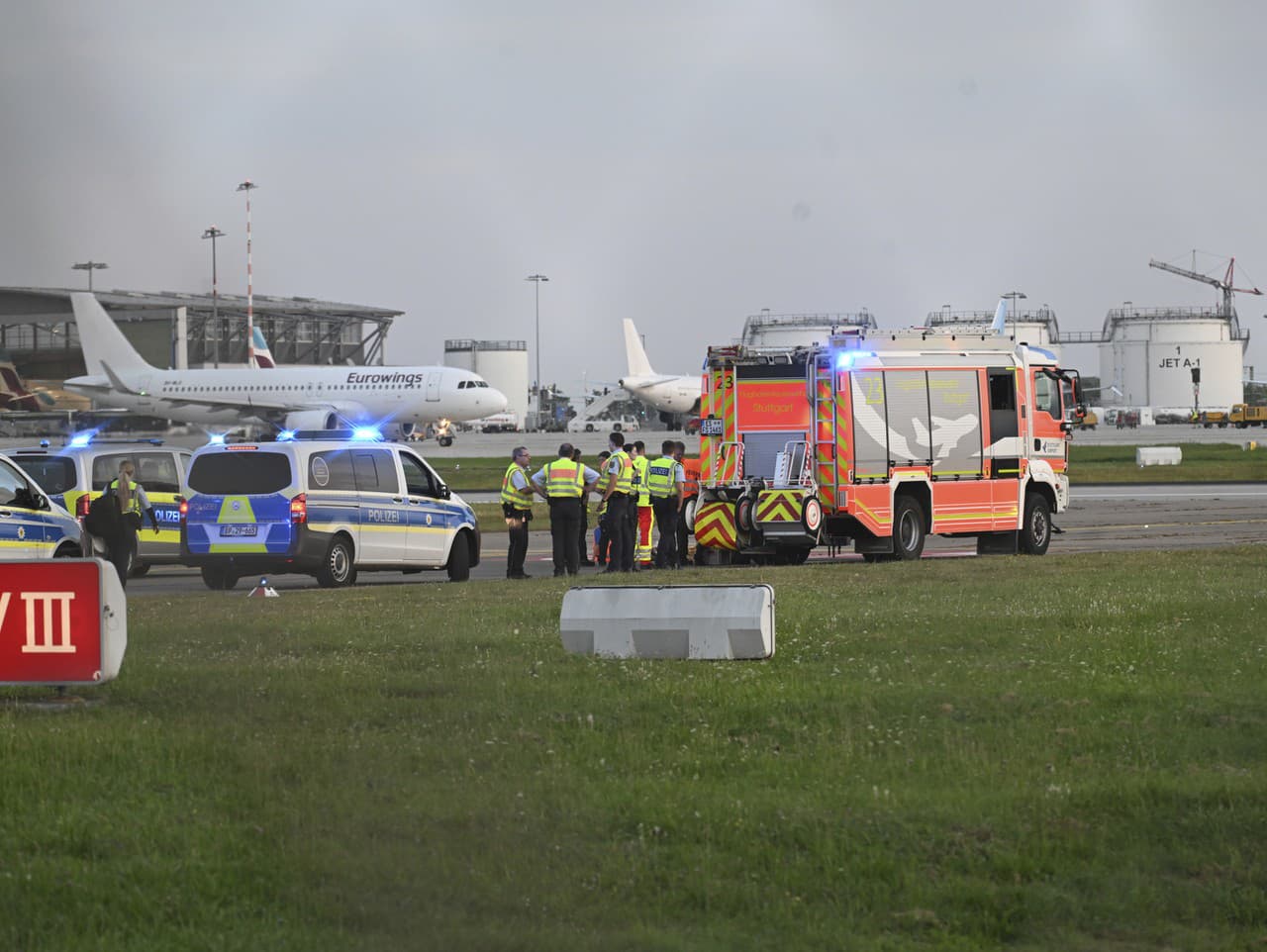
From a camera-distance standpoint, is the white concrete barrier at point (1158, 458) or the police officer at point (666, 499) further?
the white concrete barrier at point (1158, 458)

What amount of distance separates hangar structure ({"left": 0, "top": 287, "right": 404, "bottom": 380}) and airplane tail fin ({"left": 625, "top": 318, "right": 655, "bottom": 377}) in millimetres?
27681

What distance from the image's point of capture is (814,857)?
7.21 m

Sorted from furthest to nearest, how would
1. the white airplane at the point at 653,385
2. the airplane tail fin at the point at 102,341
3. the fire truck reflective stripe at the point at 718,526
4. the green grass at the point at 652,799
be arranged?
the white airplane at the point at 653,385 → the airplane tail fin at the point at 102,341 → the fire truck reflective stripe at the point at 718,526 → the green grass at the point at 652,799

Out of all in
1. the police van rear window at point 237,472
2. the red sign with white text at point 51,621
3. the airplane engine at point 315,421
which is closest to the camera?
the red sign with white text at point 51,621

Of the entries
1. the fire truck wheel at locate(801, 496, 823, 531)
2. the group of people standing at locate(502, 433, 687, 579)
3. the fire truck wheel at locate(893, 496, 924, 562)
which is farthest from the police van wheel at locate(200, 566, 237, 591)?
the fire truck wheel at locate(893, 496, 924, 562)

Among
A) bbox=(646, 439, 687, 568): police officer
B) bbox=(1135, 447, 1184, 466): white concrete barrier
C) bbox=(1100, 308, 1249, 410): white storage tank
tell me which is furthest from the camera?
bbox=(1100, 308, 1249, 410): white storage tank

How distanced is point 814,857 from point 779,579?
13673 millimetres

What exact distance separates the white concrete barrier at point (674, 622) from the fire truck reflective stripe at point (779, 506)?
11166 mm

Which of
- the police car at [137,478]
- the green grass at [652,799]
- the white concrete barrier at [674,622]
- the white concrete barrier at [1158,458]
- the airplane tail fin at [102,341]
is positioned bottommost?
the green grass at [652,799]

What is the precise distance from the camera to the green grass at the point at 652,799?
6.55m

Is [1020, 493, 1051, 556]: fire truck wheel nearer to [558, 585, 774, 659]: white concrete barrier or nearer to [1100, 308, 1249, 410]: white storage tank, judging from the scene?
[558, 585, 774, 659]: white concrete barrier

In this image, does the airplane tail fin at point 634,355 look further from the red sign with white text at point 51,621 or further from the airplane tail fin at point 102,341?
the red sign with white text at point 51,621

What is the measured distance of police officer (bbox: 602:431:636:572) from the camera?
79.2 feet

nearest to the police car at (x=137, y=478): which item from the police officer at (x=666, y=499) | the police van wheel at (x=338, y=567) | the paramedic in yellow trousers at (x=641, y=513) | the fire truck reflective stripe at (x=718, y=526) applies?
the police van wheel at (x=338, y=567)
